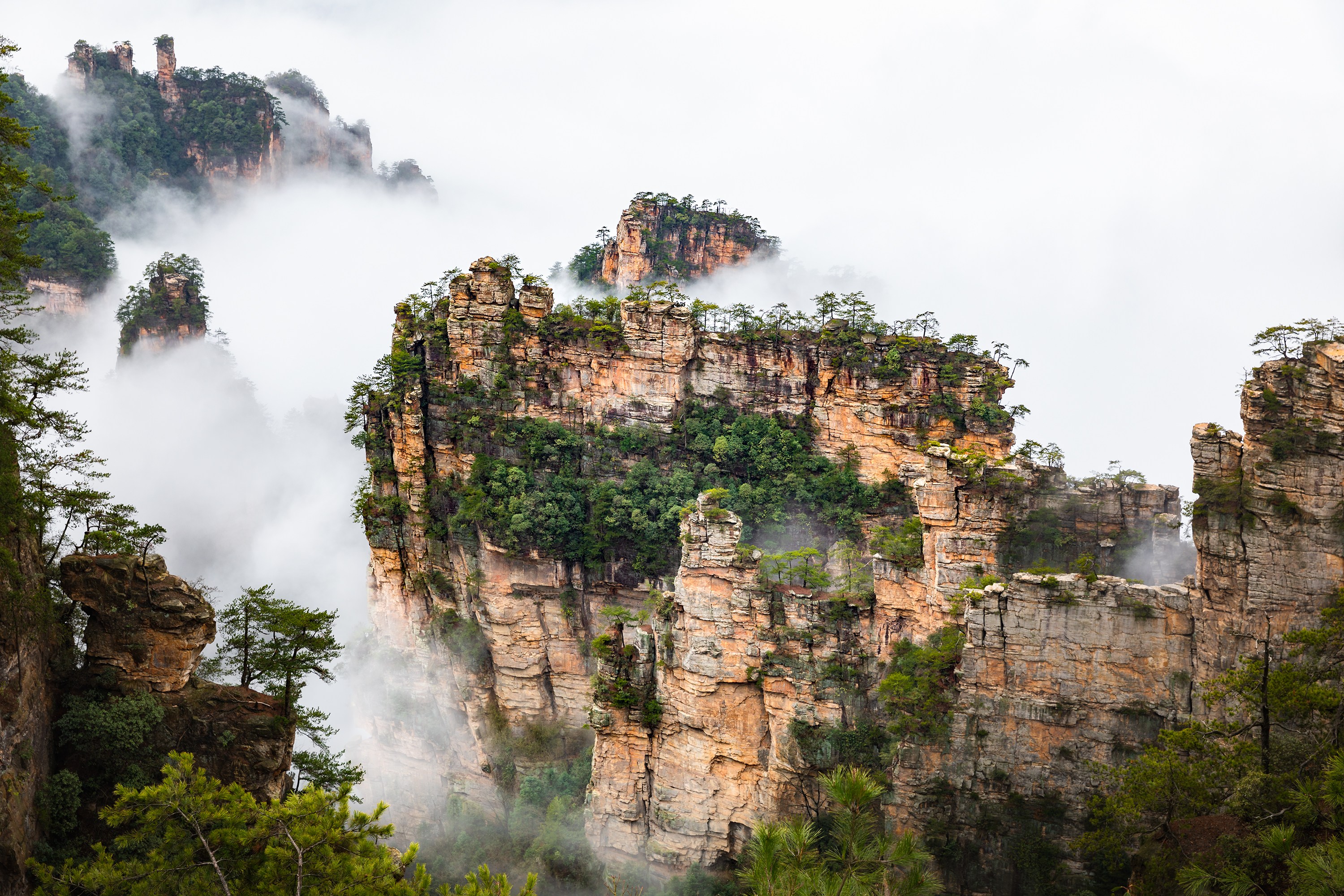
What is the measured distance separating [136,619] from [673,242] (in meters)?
55.0

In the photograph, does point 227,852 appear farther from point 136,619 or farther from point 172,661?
point 136,619

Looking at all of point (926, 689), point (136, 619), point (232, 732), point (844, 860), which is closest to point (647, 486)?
point (926, 689)

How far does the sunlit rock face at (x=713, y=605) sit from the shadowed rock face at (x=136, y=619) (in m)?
16.9

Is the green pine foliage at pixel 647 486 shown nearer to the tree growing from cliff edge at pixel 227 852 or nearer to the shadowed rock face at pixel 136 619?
the shadowed rock face at pixel 136 619

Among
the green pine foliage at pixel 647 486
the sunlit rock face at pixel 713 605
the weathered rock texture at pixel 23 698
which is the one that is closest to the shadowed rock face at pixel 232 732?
the weathered rock texture at pixel 23 698

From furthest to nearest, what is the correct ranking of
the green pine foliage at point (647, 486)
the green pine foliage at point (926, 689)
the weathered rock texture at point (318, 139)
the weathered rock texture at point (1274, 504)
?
1. the weathered rock texture at point (318, 139)
2. the green pine foliage at point (647, 486)
3. the green pine foliage at point (926, 689)
4. the weathered rock texture at point (1274, 504)

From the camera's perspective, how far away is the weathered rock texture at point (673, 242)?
7144cm

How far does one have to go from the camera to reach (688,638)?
3659 cm

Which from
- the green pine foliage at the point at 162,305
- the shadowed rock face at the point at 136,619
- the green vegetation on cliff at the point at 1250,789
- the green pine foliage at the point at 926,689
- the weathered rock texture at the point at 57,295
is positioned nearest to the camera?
the green vegetation on cliff at the point at 1250,789

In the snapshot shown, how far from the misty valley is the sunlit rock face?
6.1 inches

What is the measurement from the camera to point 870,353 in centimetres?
→ 4741

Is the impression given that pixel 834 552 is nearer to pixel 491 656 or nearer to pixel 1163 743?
pixel 1163 743

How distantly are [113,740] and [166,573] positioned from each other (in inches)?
197

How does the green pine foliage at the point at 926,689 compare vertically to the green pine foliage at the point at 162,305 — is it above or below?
below
